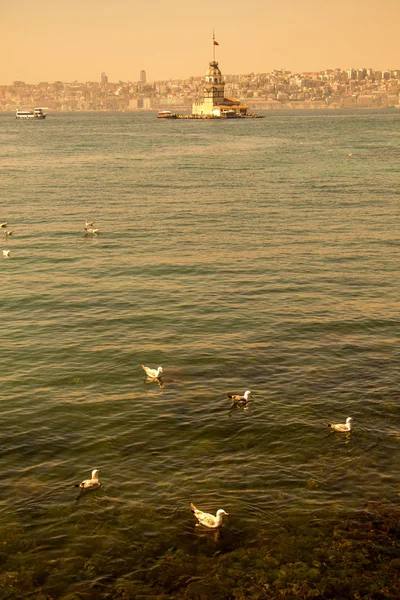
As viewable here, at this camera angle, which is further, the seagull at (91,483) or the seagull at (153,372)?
the seagull at (153,372)

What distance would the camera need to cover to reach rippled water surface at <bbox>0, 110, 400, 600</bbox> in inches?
569

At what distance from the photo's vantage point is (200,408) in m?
21.3

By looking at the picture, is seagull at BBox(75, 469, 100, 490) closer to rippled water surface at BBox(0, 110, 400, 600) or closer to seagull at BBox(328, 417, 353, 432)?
rippled water surface at BBox(0, 110, 400, 600)

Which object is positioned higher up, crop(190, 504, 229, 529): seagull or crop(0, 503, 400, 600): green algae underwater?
crop(190, 504, 229, 529): seagull

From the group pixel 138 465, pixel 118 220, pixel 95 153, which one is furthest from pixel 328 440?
pixel 95 153

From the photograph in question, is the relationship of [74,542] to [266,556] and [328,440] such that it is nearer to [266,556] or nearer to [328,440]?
[266,556]

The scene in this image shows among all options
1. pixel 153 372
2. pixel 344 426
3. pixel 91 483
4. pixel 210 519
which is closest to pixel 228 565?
pixel 210 519

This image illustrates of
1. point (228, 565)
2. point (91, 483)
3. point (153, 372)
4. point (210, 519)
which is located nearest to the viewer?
point (228, 565)

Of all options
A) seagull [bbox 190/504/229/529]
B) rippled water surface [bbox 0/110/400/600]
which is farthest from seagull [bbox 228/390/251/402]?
seagull [bbox 190/504/229/529]

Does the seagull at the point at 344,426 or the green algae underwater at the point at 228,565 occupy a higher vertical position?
the seagull at the point at 344,426

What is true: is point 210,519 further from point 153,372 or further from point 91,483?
point 153,372

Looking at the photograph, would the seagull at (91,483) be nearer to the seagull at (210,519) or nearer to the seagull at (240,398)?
the seagull at (210,519)

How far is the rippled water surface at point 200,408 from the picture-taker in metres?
14.5

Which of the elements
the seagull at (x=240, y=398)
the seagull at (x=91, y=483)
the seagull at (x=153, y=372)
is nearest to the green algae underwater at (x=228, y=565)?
the seagull at (x=91, y=483)
